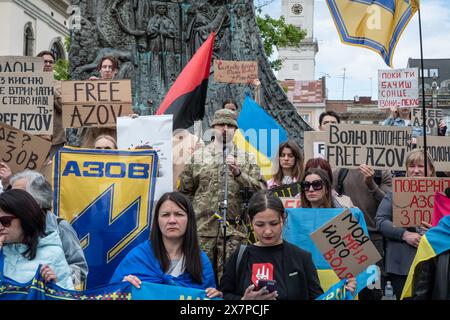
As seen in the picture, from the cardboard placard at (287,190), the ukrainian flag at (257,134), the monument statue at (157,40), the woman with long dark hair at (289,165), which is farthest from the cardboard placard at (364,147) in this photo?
the monument statue at (157,40)

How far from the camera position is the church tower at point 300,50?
3570 inches

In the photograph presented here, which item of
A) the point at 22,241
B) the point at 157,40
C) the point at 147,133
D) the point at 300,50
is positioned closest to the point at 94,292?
the point at 22,241

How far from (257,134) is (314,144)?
1.25 m

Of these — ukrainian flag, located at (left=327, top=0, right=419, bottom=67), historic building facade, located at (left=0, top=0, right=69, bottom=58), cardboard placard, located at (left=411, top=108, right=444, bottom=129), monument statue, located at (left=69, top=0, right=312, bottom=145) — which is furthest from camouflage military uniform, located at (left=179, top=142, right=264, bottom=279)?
historic building facade, located at (left=0, top=0, right=69, bottom=58)

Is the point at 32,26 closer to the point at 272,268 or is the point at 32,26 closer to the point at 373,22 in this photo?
the point at 373,22

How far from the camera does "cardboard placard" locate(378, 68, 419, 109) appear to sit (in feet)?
37.0

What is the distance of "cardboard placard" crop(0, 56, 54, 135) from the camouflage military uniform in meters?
1.88

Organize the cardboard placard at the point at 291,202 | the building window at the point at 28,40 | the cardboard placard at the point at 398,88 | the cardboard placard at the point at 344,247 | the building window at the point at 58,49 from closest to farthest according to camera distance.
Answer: the cardboard placard at the point at 344,247
the cardboard placard at the point at 291,202
the cardboard placard at the point at 398,88
the building window at the point at 28,40
the building window at the point at 58,49

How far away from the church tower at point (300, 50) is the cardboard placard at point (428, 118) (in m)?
78.1

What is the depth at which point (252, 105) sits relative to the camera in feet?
33.6

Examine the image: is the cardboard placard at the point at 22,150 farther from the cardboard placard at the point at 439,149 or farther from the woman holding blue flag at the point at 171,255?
the cardboard placard at the point at 439,149

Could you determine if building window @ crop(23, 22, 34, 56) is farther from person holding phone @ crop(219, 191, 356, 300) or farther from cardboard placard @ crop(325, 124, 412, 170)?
person holding phone @ crop(219, 191, 356, 300)

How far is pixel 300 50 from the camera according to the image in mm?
89750
